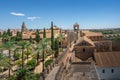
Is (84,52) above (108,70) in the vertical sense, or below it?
above

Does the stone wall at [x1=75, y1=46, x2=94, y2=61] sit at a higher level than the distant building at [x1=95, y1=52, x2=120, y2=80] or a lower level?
higher

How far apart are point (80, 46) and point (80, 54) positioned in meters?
1.52

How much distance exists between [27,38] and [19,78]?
2273 inches

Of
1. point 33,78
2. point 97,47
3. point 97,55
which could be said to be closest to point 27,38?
point 97,47

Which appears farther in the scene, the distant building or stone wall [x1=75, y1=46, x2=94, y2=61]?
stone wall [x1=75, y1=46, x2=94, y2=61]

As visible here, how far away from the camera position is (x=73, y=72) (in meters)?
24.6

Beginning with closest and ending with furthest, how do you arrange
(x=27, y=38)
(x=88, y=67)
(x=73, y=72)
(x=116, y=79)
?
(x=73, y=72), (x=88, y=67), (x=116, y=79), (x=27, y=38)

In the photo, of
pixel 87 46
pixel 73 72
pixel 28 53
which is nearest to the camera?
pixel 73 72

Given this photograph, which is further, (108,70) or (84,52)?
(84,52)

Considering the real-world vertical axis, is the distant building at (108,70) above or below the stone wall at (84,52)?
below

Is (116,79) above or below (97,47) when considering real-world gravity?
below

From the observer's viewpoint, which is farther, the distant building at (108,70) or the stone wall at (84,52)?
the stone wall at (84,52)

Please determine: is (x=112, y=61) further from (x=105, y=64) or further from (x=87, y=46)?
(x=87, y=46)

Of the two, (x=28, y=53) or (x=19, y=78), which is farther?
(x=28, y=53)
